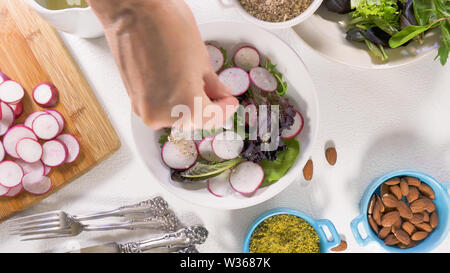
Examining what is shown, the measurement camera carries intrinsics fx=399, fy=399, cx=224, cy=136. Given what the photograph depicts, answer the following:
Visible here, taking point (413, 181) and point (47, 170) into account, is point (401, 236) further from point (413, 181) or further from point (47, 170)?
point (47, 170)

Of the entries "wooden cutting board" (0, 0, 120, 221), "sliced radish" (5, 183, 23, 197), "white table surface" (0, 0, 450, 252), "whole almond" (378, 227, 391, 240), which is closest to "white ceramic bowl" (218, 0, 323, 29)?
"white table surface" (0, 0, 450, 252)

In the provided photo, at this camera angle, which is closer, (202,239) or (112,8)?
(112,8)

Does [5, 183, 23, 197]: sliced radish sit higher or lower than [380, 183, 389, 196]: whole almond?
lower

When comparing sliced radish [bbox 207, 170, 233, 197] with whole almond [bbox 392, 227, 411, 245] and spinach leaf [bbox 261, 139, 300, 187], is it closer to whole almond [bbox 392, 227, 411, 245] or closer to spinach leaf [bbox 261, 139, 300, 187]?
spinach leaf [bbox 261, 139, 300, 187]

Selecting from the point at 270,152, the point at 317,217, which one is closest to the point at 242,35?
the point at 270,152

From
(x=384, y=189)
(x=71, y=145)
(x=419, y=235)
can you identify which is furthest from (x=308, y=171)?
(x=71, y=145)
